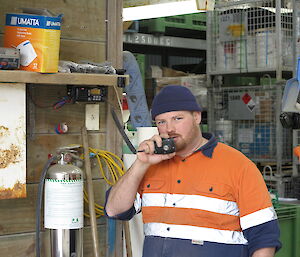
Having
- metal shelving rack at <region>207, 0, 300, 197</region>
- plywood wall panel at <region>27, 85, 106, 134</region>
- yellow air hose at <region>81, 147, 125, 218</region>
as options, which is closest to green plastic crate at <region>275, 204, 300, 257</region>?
metal shelving rack at <region>207, 0, 300, 197</region>

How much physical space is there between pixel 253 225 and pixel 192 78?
184 inches

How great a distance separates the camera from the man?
2662 mm

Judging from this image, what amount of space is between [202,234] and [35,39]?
126 centimetres

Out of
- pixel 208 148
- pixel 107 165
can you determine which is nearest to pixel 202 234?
pixel 208 148

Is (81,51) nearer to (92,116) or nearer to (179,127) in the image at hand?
(92,116)

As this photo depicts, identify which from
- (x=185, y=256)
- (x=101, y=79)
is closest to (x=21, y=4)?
(x=101, y=79)

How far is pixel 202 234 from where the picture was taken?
271 centimetres

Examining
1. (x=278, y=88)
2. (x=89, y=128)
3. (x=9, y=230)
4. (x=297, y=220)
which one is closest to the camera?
(x=9, y=230)

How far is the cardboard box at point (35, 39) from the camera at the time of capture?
311 cm

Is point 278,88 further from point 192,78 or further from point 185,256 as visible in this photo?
point 185,256

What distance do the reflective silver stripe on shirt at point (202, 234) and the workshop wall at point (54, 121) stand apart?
89 cm

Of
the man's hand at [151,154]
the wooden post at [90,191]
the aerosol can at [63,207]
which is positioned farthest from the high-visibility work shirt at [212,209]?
the wooden post at [90,191]

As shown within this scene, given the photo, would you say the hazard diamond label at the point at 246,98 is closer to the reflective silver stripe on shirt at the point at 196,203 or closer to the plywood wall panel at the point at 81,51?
the plywood wall panel at the point at 81,51

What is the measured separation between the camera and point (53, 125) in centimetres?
351
